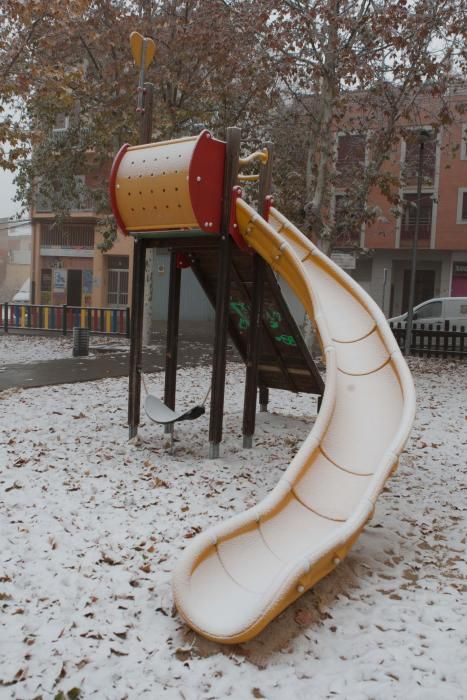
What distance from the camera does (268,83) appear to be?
44.1 feet

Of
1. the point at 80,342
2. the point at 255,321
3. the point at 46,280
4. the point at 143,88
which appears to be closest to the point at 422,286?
the point at 46,280

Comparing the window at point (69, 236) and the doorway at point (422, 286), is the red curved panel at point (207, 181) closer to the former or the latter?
the doorway at point (422, 286)

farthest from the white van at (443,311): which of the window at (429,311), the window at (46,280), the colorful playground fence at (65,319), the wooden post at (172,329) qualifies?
the window at (46,280)

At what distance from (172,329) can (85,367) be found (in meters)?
5.59

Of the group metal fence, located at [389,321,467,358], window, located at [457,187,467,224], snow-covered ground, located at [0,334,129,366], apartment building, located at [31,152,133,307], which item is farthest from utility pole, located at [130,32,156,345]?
window, located at [457,187,467,224]

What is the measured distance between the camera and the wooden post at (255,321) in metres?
6.60

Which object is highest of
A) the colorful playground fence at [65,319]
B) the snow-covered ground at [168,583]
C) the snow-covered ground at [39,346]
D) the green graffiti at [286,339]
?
the green graffiti at [286,339]

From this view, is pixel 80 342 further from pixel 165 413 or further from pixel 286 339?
pixel 286 339

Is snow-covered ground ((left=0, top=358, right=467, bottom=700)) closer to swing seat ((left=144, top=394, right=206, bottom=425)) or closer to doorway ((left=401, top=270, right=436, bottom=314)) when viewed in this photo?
swing seat ((left=144, top=394, right=206, bottom=425))

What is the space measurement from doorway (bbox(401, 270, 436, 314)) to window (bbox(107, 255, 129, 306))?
1372 centimetres

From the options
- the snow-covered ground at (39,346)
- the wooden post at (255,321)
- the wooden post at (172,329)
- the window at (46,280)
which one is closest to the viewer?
the wooden post at (255,321)

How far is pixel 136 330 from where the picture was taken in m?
6.85

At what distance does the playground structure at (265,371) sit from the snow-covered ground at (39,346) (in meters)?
7.25

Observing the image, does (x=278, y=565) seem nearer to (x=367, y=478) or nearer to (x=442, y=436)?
(x=367, y=478)
